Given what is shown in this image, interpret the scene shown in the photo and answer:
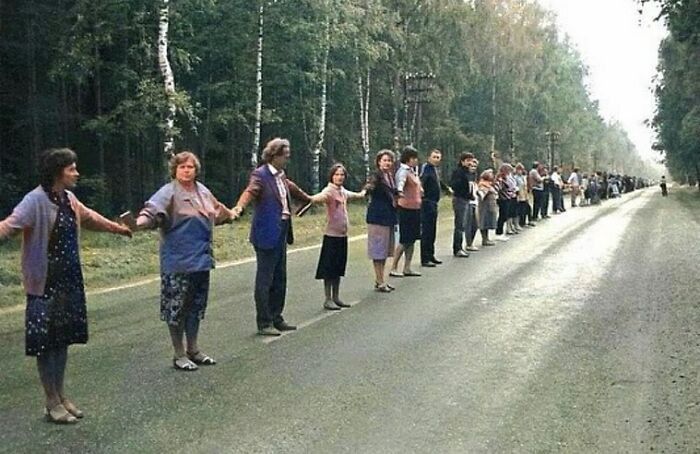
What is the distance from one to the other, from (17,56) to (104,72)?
11.5 ft

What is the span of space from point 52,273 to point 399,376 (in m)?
2.80

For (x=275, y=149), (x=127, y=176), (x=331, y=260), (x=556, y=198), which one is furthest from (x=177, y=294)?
(x=556, y=198)

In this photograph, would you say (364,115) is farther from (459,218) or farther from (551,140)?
(551,140)

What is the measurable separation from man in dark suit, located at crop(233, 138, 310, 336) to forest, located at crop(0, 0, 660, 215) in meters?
15.0

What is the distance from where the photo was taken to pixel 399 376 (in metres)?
7.16

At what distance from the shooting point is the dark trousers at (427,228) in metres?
15.2

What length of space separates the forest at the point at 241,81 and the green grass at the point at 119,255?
3.60 m

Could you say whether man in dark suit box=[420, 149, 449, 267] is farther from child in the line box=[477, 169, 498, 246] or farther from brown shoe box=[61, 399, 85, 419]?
brown shoe box=[61, 399, 85, 419]

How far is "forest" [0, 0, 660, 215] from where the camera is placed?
26.0m

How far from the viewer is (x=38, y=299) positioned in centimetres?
596

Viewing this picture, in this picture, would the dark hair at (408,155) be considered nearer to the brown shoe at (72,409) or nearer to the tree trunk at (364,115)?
the brown shoe at (72,409)

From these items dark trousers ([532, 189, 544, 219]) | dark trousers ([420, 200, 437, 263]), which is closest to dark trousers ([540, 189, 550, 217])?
dark trousers ([532, 189, 544, 219])

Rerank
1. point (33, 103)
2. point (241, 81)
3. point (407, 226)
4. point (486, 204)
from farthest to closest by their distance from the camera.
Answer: point (241, 81), point (33, 103), point (486, 204), point (407, 226)

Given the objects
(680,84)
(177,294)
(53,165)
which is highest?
(680,84)
